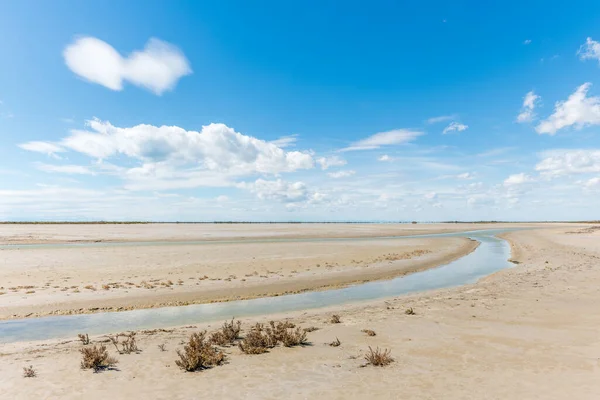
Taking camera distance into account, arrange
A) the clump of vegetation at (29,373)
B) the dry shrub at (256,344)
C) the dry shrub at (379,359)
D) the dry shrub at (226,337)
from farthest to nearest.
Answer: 1. the dry shrub at (226,337)
2. the dry shrub at (256,344)
3. the dry shrub at (379,359)
4. the clump of vegetation at (29,373)

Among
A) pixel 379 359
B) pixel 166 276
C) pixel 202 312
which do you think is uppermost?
pixel 379 359

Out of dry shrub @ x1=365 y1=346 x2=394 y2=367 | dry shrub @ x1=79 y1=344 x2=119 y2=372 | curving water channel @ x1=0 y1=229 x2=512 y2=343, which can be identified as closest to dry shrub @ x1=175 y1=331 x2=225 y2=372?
dry shrub @ x1=79 y1=344 x2=119 y2=372

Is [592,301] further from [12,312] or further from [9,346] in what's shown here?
[12,312]

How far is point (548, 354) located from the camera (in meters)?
11.1

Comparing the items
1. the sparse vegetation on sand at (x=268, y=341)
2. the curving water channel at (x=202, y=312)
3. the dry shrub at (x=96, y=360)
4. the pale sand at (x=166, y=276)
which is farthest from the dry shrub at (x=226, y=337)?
the pale sand at (x=166, y=276)

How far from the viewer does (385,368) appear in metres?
10.3

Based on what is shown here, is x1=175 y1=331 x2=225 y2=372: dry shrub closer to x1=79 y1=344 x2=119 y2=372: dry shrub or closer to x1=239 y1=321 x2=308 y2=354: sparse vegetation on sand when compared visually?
x1=239 y1=321 x2=308 y2=354: sparse vegetation on sand

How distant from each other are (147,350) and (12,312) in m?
11.9

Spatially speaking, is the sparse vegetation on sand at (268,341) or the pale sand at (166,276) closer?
the sparse vegetation on sand at (268,341)

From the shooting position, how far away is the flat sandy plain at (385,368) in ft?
29.1

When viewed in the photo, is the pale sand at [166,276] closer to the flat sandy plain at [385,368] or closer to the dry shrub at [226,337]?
the flat sandy plain at [385,368]

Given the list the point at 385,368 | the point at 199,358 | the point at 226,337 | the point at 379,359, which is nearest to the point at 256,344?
the point at 226,337

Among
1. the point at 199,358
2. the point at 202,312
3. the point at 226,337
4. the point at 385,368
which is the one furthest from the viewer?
the point at 202,312

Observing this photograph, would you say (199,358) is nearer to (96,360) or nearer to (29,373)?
(96,360)
